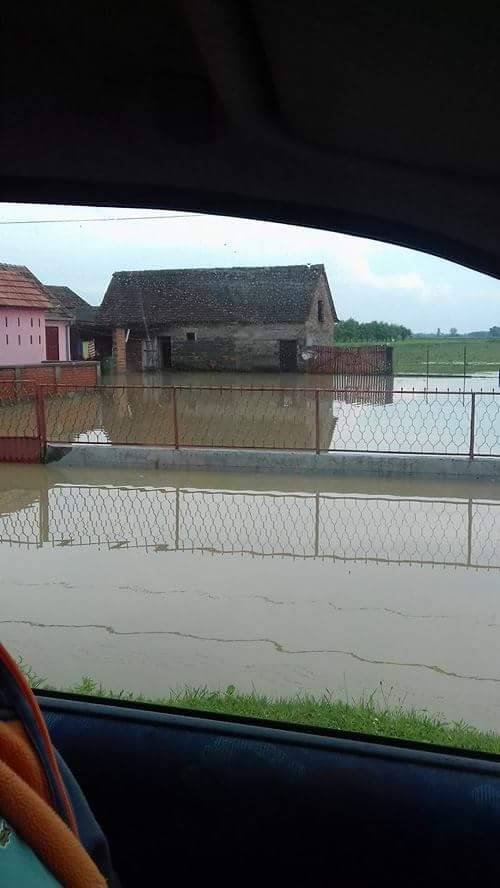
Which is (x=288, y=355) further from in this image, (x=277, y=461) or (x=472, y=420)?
(x=472, y=420)

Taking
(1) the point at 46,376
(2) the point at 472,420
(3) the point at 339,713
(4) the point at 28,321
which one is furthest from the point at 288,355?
(3) the point at 339,713

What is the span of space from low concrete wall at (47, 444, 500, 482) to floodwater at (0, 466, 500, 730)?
393mm

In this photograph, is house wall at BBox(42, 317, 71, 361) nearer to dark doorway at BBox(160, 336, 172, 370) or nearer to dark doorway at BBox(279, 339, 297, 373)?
dark doorway at BBox(160, 336, 172, 370)

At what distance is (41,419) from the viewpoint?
303 inches

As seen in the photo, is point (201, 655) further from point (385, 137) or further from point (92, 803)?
point (385, 137)

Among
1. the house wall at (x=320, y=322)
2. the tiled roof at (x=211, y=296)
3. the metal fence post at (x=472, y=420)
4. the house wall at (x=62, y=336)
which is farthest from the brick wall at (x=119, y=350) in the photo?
the metal fence post at (x=472, y=420)

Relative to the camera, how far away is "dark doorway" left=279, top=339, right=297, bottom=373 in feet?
20.6

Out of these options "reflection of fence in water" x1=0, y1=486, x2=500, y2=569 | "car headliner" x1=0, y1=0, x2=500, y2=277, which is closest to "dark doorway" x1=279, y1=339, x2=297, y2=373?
"reflection of fence in water" x1=0, y1=486, x2=500, y2=569

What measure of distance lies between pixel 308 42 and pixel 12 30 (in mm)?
313

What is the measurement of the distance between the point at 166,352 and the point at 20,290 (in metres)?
1.73

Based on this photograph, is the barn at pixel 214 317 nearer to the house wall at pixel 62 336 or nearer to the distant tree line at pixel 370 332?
the house wall at pixel 62 336

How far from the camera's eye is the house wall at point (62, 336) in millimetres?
8070

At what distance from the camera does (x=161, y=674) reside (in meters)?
2.81

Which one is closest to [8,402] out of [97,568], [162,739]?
[97,568]
